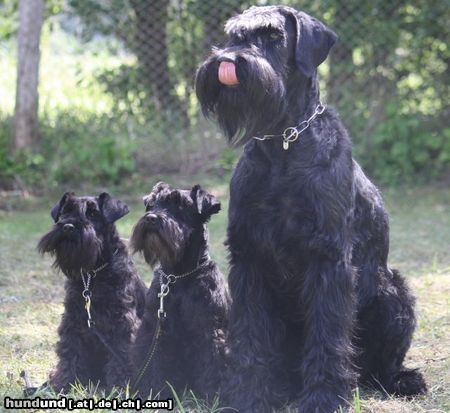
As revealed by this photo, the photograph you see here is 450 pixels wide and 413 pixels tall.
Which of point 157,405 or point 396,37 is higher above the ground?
point 396,37

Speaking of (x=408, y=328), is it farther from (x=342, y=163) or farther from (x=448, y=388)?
(x=342, y=163)

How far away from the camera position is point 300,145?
12.0ft

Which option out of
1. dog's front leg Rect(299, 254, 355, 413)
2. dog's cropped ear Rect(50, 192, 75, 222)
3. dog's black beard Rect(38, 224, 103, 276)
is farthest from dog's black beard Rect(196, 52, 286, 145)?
dog's cropped ear Rect(50, 192, 75, 222)

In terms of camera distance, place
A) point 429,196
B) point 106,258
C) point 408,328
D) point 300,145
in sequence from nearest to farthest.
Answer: point 300,145 < point 408,328 < point 106,258 < point 429,196

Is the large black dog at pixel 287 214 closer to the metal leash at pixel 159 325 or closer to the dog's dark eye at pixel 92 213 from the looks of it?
the metal leash at pixel 159 325

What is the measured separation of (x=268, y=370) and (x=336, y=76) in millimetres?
6270

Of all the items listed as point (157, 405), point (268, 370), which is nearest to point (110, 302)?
point (157, 405)

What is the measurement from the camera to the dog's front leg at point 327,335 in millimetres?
3594

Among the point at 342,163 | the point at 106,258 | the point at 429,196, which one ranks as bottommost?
the point at 429,196

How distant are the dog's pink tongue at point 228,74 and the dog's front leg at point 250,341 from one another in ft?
2.76

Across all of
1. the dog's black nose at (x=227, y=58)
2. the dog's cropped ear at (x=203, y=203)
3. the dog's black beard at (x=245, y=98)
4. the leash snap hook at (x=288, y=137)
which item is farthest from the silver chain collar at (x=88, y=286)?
the dog's black nose at (x=227, y=58)

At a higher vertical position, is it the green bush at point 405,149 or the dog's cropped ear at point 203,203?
the dog's cropped ear at point 203,203

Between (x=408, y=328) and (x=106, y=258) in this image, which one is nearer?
(x=408, y=328)

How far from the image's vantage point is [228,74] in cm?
345
